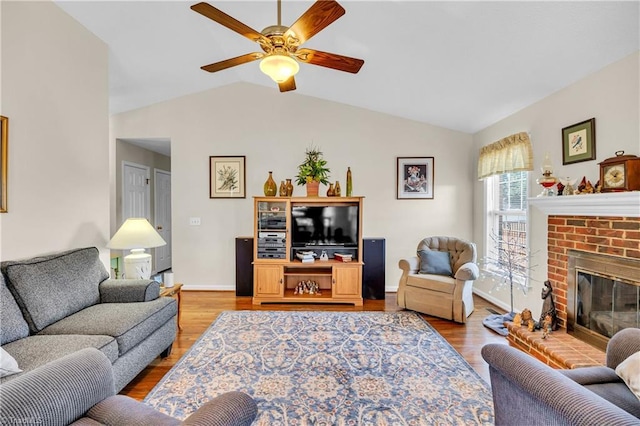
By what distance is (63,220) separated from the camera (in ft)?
8.59

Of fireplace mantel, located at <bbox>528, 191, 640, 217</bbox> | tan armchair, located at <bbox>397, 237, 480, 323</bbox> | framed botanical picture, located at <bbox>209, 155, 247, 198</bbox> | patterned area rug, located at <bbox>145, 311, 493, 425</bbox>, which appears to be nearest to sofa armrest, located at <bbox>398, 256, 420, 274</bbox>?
tan armchair, located at <bbox>397, 237, 480, 323</bbox>

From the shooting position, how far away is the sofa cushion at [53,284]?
1.93m

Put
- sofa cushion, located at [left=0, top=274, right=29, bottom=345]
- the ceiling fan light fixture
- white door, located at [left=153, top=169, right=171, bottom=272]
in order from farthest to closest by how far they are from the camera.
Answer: white door, located at [left=153, top=169, right=171, bottom=272]
the ceiling fan light fixture
sofa cushion, located at [left=0, top=274, right=29, bottom=345]

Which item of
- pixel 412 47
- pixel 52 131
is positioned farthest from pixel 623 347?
pixel 52 131

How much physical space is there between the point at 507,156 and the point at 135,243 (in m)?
4.09

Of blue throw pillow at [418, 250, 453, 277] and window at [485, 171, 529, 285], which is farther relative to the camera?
blue throw pillow at [418, 250, 453, 277]

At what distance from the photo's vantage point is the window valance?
Answer: 3242 millimetres

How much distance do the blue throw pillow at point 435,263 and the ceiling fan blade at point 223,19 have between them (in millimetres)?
3001

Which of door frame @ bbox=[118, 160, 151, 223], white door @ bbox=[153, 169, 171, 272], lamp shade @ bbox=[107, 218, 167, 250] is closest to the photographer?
lamp shade @ bbox=[107, 218, 167, 250]

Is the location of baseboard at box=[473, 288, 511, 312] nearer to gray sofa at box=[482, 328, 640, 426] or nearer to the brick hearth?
the brick hearth

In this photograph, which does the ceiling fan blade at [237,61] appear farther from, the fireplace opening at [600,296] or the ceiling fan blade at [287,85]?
the fireplace opening at [600,296]

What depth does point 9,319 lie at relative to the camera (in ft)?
5.86

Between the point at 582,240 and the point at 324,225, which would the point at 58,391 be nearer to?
the point at 324,225

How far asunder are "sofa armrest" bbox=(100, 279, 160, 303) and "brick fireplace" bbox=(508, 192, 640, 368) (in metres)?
3.21
